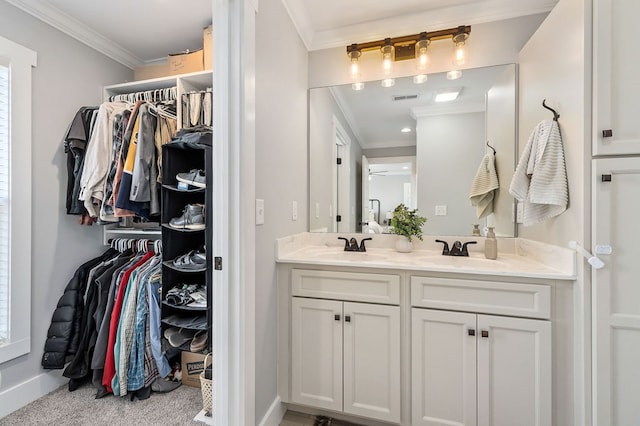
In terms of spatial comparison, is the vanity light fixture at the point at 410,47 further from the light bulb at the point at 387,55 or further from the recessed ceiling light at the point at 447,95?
the recessed ceiling light at the point at 447,95

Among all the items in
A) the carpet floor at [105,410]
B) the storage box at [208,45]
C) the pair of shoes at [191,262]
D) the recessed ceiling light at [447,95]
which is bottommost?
the carpet floor at [105,410]

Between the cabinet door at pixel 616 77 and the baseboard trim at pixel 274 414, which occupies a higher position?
the cabinet door at pixel 616 77

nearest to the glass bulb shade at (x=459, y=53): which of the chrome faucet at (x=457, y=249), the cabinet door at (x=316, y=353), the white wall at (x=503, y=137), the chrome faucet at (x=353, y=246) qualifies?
the white wall at (x=503, y=137)

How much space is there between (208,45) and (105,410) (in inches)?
95.8

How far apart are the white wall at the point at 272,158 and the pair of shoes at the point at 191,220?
48 cm

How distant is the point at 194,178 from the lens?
1712mm

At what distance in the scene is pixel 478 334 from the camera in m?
1.34

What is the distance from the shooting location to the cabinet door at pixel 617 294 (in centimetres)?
113

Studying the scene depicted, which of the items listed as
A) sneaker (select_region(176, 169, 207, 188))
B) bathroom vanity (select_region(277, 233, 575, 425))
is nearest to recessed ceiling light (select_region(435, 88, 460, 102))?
bathroom vanity (select_region(277, 233, 575, 425))

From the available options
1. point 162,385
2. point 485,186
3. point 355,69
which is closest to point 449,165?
point 485,186

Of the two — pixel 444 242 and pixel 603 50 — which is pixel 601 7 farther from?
pixel 444 242

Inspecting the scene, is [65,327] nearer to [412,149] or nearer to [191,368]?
[191,368]

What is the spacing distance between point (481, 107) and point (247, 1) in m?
1.57

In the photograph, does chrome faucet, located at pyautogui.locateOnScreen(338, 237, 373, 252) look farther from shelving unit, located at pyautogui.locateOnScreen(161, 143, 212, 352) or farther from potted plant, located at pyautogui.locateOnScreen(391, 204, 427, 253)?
shelving unit, located at pyautogui.locateOnScreen(161, 143, 212, 352)
